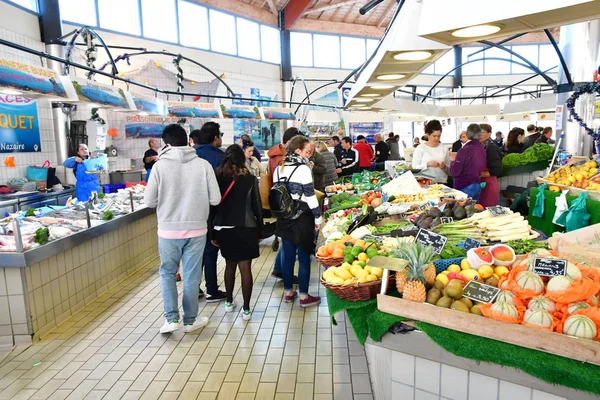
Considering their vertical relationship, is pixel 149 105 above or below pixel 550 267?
above

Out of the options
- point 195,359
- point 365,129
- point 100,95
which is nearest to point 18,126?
point 100,95

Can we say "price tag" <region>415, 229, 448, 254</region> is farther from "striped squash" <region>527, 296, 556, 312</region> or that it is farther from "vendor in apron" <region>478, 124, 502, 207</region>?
"vendor in apron" <region>478, 124, 502, 207</region>

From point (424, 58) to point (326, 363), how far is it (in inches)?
103

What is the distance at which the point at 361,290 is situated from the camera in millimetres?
2916

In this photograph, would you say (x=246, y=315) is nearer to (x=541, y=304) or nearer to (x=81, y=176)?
(x=541, y=304)

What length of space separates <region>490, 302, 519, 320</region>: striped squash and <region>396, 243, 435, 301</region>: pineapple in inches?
15.2

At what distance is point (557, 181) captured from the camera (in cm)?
687

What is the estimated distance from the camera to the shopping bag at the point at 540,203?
23.1ft

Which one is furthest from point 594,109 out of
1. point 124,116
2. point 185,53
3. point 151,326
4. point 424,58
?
point 185,53

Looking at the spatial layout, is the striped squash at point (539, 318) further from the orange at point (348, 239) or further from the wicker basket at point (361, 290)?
the orange at point (348, 239)

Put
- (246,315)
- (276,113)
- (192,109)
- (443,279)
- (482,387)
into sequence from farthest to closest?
1. (276,113)
2. (192,109)
3. (246,315)
4. (443,279)
5. (482,387)

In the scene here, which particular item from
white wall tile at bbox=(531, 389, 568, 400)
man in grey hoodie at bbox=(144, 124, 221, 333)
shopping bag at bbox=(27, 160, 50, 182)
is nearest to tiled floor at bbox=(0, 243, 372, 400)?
man in grey hoodie at bbox=(144, 124, 221, 333)

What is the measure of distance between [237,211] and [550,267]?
2958 millimetres

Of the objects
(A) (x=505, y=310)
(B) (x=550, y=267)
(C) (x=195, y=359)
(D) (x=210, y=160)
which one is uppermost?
(D) (x=210, y=160)
